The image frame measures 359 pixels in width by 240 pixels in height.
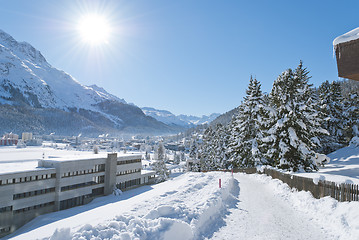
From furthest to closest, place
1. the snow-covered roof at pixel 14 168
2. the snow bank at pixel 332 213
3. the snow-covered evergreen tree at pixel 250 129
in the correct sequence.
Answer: the snow-covered evergreen tree at pixel 250 129
the snow-covered roof at pixel 14 168
the snow bank at pixel 332 213

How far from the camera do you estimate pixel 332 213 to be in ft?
34.2

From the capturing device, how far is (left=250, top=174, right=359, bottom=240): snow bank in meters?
8.61

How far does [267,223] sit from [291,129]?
16091 millimetres

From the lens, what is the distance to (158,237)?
7.60m

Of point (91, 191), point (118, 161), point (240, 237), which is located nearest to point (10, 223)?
point (91, 191)

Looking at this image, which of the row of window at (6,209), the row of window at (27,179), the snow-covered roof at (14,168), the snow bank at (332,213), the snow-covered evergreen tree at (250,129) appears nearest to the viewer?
the snow bank at (332,213)

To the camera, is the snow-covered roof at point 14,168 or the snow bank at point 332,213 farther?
the snow-covered roof at point 14,168

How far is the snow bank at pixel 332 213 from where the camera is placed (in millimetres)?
8614

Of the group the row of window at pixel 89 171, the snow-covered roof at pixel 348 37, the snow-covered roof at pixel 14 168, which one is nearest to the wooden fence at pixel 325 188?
the snow-covered roof at pixel 348 37

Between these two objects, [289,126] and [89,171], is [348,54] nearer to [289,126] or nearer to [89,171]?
[289,126]

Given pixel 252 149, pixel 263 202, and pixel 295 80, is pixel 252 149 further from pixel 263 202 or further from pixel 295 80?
pixel 263 202

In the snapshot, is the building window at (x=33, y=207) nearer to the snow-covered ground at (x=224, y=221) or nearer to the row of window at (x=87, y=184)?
the row of window at (x=87, y=184)

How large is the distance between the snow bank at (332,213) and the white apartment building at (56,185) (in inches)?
1354

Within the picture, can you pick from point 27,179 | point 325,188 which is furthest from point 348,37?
point 27,179
